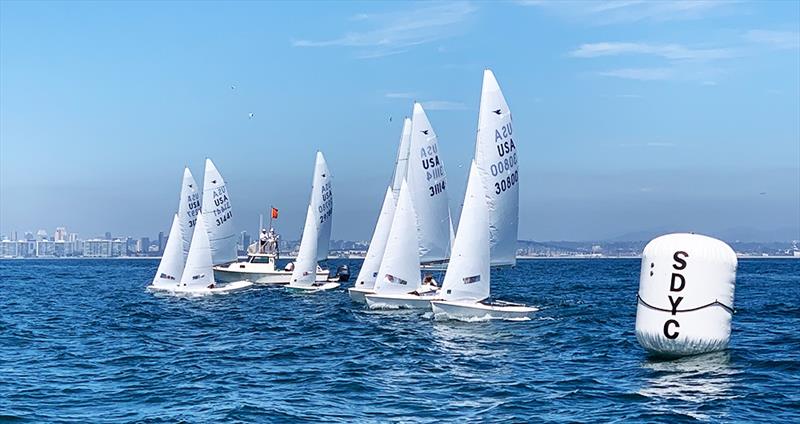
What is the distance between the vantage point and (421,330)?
131ft

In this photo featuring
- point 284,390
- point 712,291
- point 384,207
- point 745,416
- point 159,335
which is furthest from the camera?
point 384,207

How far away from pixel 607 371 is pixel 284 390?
9269 millimetres

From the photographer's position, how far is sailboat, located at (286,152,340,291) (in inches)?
2640

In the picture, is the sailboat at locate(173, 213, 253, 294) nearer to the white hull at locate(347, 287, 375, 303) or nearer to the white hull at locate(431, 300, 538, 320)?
the white hull at locate(347, 287, 375, 303)

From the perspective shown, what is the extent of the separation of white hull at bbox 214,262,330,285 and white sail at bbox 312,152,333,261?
287 cm

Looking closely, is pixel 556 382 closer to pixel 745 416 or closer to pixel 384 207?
pixel 745 416

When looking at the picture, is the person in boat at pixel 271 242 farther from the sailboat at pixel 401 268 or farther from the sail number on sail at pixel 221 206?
the sailboat at pixel 401 268

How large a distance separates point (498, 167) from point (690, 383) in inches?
969

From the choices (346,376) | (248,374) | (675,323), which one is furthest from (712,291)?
(248,374)

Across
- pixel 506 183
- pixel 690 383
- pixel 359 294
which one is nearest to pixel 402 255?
pixel 506 183

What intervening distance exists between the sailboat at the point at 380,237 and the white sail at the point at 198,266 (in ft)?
37.2

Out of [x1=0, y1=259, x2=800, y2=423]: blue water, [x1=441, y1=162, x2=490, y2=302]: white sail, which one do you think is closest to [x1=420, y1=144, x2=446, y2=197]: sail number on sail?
[x1=0, y1=259, x2=800, y2=423]: blue water

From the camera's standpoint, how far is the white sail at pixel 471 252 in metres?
41.4

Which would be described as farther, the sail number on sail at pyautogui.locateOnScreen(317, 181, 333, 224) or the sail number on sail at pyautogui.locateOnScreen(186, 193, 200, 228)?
the sail number on sail at pyautogui.locateOnScreen(186, 193, 200, 228)
